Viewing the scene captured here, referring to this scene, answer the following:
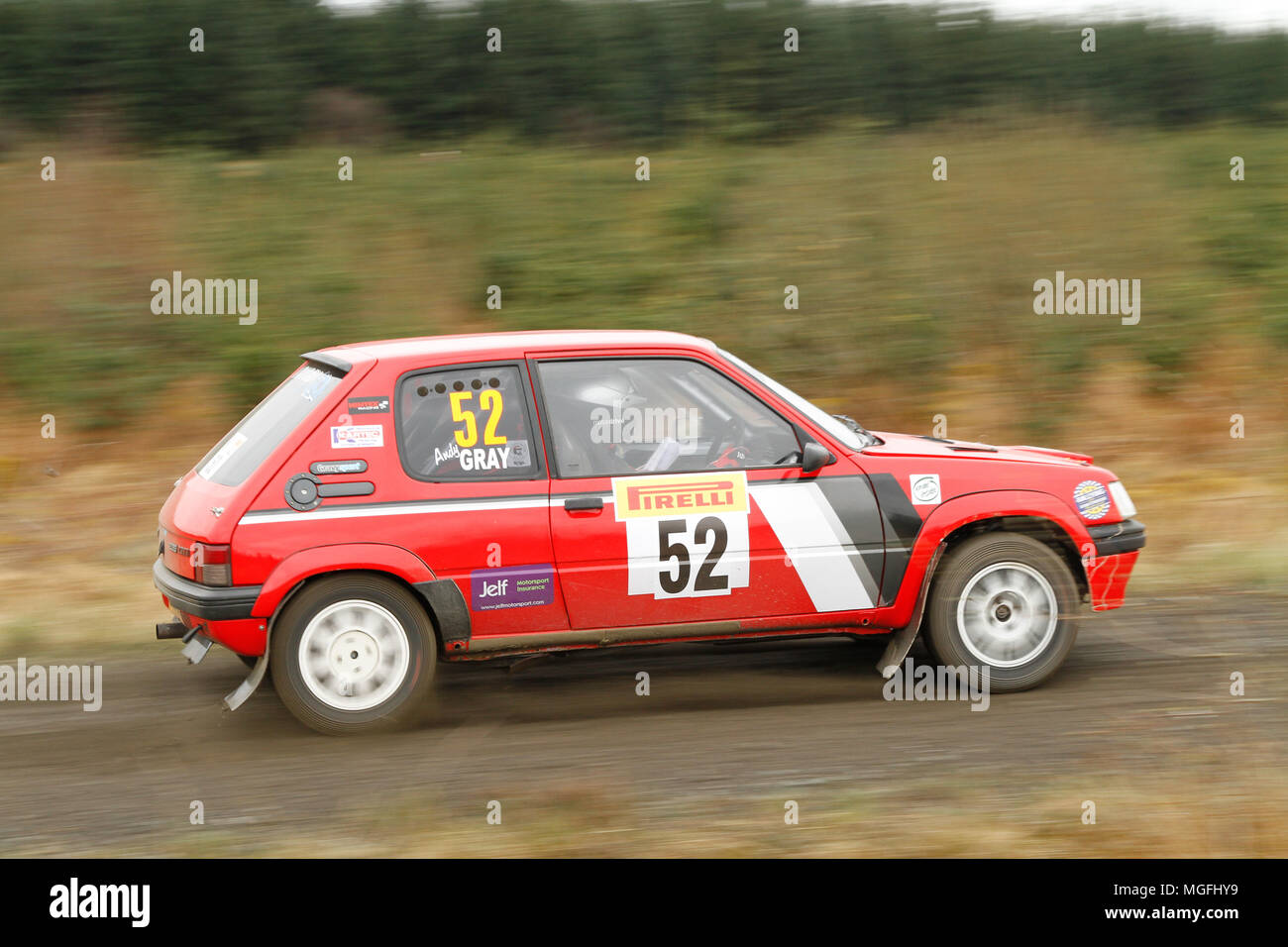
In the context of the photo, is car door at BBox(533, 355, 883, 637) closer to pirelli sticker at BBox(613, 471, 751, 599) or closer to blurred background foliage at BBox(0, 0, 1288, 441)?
pirelli sticker at BBox(613, 471, 751, 599)

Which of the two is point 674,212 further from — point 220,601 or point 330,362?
point 220,601

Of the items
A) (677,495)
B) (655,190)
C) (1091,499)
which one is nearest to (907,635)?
(1091,499)

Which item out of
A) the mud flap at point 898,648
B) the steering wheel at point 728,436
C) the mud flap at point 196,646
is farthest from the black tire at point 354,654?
the mud flap at point 898,648

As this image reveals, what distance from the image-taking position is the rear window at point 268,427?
5.89m

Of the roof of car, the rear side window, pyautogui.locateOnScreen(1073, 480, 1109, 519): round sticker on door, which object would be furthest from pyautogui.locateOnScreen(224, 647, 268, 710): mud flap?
pyautogui.locateOnScreen(1073, 480, 1109, 519): round sticker on door

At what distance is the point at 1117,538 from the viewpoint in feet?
20.5

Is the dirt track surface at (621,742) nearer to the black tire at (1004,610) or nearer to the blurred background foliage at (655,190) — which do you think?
the black tire at (1004,610)

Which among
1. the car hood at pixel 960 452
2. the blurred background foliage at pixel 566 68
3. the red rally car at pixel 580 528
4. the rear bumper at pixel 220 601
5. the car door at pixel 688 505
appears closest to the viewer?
the rear bumper at pixel 220 601

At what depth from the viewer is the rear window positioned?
19.3 ft

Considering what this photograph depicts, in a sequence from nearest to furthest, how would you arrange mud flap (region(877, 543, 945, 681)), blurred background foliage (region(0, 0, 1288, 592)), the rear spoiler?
the rear spoiler → mud flap (region(877, 543, 945, 681)) → blurred background foliage (region(0, 0, 1288, 592))

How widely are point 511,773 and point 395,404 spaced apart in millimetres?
1752

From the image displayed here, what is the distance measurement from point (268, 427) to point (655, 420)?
1833mm

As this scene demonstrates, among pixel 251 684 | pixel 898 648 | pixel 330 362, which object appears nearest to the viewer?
pixel 251 684

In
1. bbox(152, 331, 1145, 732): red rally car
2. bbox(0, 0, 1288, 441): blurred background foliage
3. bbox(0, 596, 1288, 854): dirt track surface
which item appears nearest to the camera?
bbox(0, 596, 1288, 854): dirt track surface
